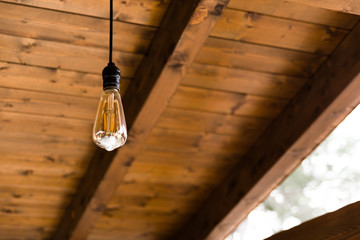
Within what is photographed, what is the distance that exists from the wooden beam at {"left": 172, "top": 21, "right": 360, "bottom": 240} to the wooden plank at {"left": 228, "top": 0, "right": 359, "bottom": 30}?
0.07m

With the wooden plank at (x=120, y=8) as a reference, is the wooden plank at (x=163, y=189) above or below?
below

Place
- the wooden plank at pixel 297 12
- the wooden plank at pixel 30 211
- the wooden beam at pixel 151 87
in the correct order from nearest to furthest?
the wooden beam at pixel 151 87
the wooden plank at pixel 297 12
the wooden plank at pixel 30 211

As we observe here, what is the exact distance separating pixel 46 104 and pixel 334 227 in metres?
1.33

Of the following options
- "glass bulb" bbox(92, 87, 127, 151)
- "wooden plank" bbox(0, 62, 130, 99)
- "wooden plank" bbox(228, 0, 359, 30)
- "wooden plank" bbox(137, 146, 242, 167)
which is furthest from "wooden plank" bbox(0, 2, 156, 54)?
"glass bulb" bbox(92, 87, 127, 151)

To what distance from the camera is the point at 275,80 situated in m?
2.38

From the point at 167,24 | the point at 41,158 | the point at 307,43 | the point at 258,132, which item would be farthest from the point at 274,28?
the point at 41,158

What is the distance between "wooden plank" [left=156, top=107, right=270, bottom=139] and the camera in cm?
251

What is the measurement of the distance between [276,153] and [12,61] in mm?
1244

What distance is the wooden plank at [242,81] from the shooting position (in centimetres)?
230

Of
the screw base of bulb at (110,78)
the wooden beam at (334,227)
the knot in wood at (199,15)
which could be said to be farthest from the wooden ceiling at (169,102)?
the screw base of bulb at (110,78)

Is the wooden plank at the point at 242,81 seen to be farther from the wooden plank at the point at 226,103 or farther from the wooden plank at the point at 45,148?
the wooden plank at the point at 45,148

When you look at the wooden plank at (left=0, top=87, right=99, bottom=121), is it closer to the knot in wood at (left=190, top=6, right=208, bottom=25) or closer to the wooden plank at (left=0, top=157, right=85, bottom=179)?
the wooden plank at (left=0, top=157, right=85, bottom=179)

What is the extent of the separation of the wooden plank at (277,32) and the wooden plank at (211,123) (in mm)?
478

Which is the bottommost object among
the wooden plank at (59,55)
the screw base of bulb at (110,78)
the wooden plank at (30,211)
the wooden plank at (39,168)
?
the screw base of bulb at (110,78)
